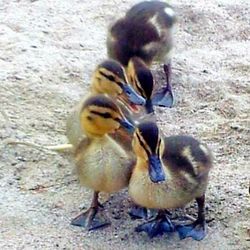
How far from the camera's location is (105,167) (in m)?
3.26

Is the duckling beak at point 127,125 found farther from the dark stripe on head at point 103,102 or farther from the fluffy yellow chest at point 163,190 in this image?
the fluffy yellow chest at point 163,190

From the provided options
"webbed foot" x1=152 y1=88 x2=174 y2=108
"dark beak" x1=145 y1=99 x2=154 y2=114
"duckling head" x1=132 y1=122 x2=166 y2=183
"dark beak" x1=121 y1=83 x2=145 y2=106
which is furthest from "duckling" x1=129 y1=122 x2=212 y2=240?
"webbed foot" x1=152 y1=88 x2=174 y2=108

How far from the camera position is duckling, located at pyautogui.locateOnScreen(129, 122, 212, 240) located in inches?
121

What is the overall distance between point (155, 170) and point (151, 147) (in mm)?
75

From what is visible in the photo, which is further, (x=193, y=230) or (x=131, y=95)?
(x=131, y=95)

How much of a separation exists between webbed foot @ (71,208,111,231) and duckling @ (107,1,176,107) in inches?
35.7

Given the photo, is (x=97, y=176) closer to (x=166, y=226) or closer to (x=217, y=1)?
(x=166, y=226)

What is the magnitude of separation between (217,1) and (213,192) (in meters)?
1.74

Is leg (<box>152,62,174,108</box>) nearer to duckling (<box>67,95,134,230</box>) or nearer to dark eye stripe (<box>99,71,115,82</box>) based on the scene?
dark eye stripe (<box>99,71,115,82</box>)

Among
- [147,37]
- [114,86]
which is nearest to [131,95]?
[114,86]

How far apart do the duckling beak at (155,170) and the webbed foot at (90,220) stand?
0.31m

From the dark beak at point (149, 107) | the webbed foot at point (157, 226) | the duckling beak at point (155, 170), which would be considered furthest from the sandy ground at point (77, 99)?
the duckling beak at point (155, 170)

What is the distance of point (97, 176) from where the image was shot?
326 centimetres

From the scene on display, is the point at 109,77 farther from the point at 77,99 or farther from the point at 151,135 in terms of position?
the point at 151,135
